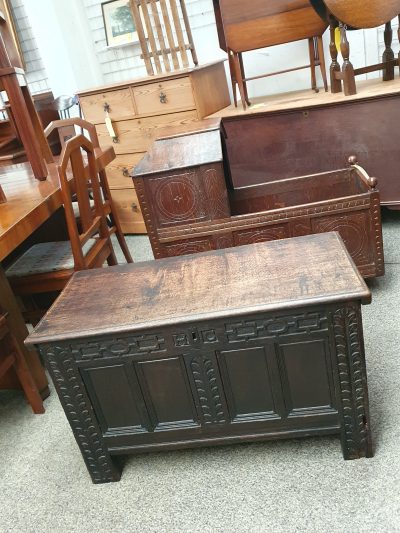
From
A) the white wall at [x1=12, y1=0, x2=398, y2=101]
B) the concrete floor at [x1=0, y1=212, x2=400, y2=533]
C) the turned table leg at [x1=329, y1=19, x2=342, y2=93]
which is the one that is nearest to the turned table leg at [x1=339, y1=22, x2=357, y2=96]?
the turned table leg at [x1=329, y1=19, x2=342, y2=93]

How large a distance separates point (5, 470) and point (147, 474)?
581 mm

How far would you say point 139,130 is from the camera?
3330mm

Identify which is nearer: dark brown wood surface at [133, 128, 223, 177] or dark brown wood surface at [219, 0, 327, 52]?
dark brown wood surface at [133, 128, 223, 177]

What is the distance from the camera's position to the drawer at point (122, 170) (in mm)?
3455

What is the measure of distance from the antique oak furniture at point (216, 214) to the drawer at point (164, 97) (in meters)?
0.91

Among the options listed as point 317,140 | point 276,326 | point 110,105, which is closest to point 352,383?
point 276,326

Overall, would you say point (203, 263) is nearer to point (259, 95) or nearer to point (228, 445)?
point (228, 445)

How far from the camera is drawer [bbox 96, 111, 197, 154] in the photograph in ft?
10.5

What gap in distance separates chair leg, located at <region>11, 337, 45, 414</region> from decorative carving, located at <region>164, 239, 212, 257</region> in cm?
84

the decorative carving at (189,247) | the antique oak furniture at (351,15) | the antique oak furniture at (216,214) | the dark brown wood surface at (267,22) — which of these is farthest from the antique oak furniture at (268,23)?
the decorative carving at (189,247)

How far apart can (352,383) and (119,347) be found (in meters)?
0.70

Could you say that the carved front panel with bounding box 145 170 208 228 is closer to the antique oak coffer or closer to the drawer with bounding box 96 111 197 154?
the antique oak coffer

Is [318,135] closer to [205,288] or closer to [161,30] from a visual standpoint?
[161,30]

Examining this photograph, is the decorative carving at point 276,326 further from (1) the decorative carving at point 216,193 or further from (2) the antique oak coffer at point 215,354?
(1) the decorative carving at point 216,193
